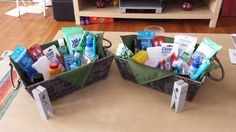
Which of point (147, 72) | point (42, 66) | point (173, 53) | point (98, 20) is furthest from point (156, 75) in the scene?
point (98, 20)

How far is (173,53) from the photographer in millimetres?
769

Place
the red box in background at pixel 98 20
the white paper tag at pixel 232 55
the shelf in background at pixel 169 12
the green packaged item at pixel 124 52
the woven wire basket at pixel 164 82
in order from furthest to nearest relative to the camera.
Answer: the red box in background at pixel 98 20 → the shelf in background at pixel 169 12 → the white paper tag at pixel 232 55 → the green packaged item at pixel 124 52 → the woven wire basket at pixel 164 82

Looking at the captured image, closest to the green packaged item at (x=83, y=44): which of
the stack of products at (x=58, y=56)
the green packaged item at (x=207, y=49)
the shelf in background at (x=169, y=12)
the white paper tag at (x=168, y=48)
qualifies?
the stack of products at (x=58, y=56)

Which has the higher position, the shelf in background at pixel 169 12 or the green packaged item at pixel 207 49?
the green packaged item at pixel 207 49

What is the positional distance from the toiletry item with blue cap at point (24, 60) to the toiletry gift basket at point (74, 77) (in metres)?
0.02

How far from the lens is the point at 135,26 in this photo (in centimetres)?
219

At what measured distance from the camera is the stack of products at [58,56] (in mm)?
698

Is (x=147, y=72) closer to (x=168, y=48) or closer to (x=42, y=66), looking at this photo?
(x=168, y=48)

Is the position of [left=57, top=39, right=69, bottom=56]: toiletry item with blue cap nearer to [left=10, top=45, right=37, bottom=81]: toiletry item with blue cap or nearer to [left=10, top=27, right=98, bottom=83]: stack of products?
[left=10, top=27, right=98, bottom=83]: stack of products

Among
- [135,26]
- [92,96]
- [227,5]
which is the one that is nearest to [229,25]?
[227,5]

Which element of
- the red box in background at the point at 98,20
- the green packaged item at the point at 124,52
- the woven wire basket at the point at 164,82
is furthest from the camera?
the red box in background at the point at 98,20

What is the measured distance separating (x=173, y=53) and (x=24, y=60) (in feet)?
1.57

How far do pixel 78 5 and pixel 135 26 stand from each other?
567 mm

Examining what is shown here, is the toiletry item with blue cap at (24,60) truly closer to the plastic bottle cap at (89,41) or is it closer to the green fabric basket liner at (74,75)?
the green fabric basket liner at (74,75)
